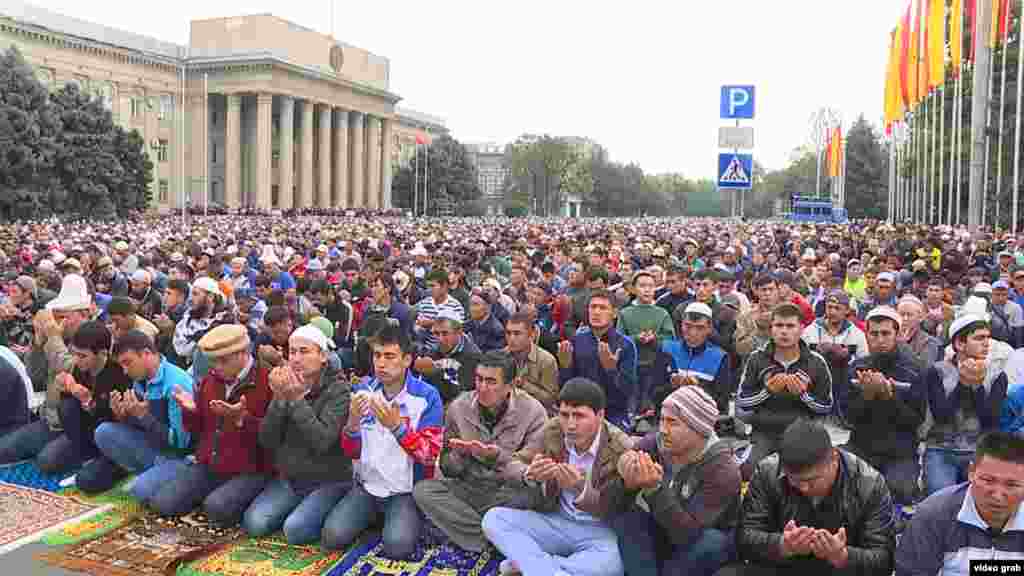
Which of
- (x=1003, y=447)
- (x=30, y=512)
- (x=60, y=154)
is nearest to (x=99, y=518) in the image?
(x=30, y=512)

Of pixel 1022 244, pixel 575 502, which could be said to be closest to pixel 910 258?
pixel 1022 244

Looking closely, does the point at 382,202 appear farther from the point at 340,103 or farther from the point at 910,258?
the point at 910,258

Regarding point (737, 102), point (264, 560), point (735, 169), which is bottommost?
point (264, 560)

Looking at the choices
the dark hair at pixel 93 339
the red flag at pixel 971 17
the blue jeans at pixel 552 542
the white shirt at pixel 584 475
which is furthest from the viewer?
the red flag at pixel 971 17

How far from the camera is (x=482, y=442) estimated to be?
18.9ft

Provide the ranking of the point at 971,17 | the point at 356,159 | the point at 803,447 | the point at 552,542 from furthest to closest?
the point at 356,159 < the point at 971,17 < the point at 552,542 < the point at 803,447

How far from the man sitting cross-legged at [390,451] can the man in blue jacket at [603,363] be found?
2.28 metres

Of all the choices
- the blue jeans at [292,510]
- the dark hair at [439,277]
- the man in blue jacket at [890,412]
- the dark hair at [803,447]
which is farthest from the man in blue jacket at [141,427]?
the man in blue jacket at [890,412]

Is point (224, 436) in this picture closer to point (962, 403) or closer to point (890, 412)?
point (890, 412)

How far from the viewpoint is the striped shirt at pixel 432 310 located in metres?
9.38

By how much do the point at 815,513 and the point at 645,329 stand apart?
4904 mm

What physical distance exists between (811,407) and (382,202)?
83.0 m

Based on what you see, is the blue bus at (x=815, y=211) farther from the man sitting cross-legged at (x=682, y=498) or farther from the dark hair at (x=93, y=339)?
Result: the man sitting cross-legged at (x=682, y=498)

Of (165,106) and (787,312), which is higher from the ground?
(165,106)
